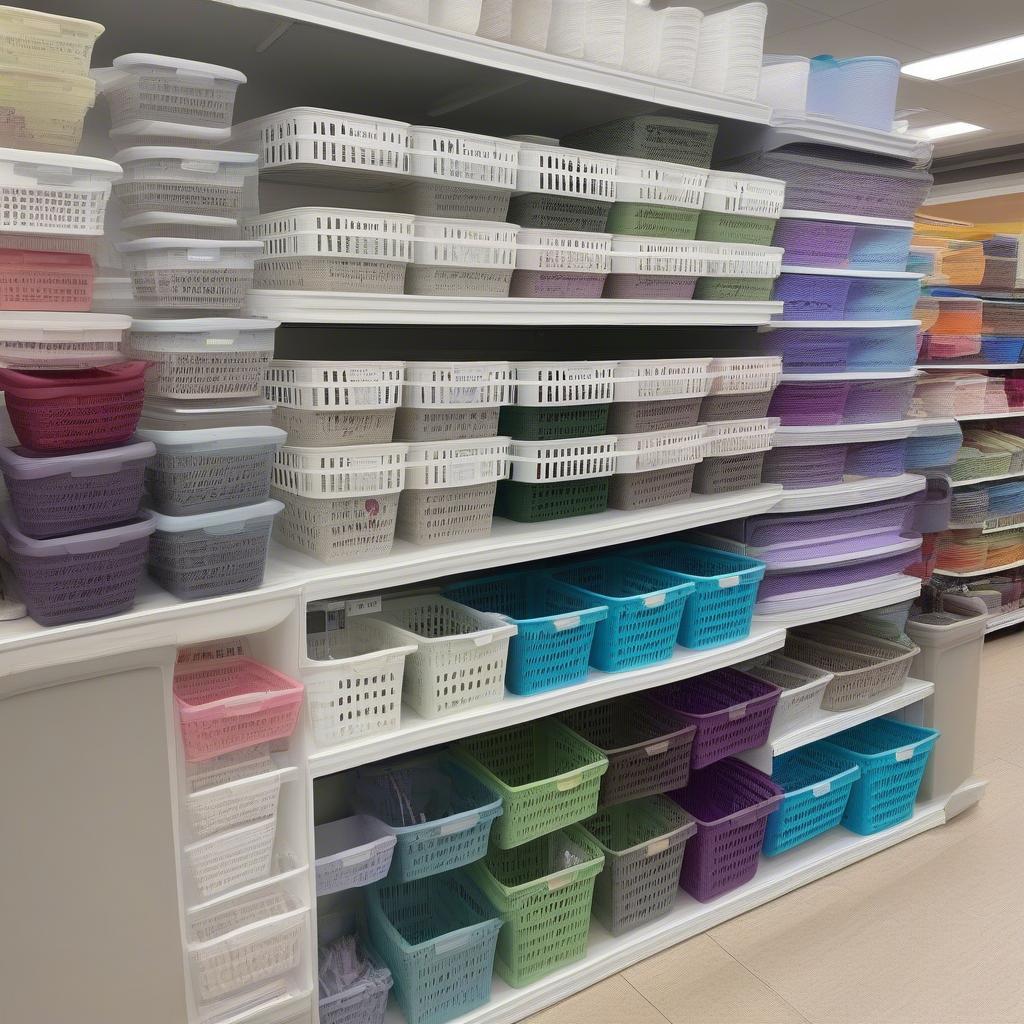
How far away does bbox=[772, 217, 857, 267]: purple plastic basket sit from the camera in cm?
249

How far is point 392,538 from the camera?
1872 mm

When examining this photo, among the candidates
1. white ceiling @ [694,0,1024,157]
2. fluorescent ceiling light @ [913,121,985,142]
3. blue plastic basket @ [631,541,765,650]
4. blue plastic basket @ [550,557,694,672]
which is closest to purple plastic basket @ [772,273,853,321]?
blue plastic basket @ [631,541,765,650]

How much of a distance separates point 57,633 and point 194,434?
37cm

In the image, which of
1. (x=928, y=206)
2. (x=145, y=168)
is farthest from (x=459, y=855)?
(x=928, y=206)

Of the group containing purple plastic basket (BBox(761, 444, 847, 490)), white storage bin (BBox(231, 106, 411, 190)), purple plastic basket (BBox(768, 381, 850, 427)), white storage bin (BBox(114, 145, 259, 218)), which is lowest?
purple plastic basket (BBox(761, 444, 847, 490))

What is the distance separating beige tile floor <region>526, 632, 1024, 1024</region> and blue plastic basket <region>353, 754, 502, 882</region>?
49cm

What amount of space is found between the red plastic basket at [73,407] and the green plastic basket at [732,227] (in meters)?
1.43

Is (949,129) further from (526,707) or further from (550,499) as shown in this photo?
(526,707)

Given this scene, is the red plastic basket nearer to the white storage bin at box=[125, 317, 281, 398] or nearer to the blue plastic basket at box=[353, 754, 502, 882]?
the white storage bin at box=[125, 317, 281, 398]

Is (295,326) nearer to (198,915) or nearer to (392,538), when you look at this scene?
(392,538)

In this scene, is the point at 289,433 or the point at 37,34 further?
the point at 289,433

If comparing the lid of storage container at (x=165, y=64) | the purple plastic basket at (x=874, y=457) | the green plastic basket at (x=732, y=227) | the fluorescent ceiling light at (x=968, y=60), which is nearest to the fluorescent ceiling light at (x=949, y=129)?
the fluorescent ceiling light at (x=968, y=60)

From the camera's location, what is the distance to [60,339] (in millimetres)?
1473

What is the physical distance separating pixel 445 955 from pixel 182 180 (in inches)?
61.9
